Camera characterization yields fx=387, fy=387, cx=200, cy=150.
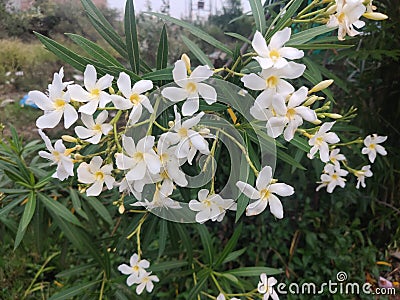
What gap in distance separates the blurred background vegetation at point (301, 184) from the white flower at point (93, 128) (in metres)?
0.95

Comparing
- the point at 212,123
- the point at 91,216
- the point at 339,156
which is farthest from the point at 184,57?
the point at 91,216

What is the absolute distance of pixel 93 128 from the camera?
542 mm

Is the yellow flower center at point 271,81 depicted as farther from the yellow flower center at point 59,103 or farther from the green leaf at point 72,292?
the green leaf at point 72,292

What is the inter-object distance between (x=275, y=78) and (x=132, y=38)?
1.15 feet

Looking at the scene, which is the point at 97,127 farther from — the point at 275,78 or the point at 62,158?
the point at 275,78

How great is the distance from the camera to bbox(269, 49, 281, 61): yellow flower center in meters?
0.48

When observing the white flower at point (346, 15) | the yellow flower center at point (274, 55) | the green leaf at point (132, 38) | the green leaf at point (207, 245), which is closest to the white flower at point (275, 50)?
the yellow flower center at point (274, 55)

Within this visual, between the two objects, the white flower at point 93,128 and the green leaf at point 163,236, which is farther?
the green leaf at point 163,236

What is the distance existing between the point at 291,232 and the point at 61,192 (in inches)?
38.7

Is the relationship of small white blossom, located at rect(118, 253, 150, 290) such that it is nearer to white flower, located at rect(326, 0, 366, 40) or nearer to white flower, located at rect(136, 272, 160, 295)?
white flower, located at rect(136, 272, 160, 295)

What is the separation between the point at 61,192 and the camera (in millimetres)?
1314

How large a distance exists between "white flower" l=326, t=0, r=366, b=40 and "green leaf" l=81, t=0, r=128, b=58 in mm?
412

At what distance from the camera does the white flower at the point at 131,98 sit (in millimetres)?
498

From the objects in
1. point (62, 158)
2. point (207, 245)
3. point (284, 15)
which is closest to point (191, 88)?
point (62, 158)
